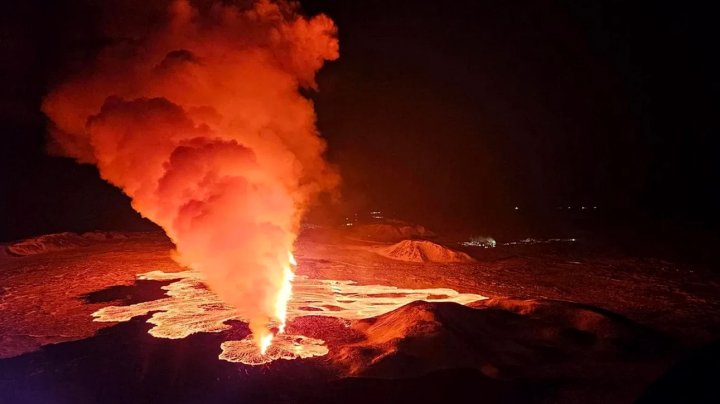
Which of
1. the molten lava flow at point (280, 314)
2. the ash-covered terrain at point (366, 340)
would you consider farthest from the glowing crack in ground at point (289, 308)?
the molten lava flow at point (280, 314)

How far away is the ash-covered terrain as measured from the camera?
927 cm

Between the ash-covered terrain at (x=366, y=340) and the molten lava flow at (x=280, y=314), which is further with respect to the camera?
the molten lava flow at (x=280, y=314)

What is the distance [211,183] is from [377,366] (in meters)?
9.85

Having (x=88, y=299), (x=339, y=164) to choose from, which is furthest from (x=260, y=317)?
(x=339, y=164)

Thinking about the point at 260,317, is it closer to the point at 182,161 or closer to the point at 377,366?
the point at 377,366

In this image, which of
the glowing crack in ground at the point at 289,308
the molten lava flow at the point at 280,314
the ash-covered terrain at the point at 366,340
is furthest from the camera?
the molten lava flow at the point at 280,314

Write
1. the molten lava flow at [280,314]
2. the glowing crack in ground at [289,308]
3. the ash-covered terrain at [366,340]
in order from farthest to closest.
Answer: the molten lava flow at [280,314] → the glowing crack in ground at [289,308] → the ash-covered terrain at [366,340]

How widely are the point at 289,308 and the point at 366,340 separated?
391 cm

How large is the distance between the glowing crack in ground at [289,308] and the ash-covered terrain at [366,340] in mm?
81

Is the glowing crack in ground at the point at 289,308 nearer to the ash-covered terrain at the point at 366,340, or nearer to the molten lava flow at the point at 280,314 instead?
the ash-covered terrain at the point at 366,340

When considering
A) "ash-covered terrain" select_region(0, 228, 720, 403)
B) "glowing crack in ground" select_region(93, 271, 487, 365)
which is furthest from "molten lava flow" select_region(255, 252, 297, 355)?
"ash-covered terrain" select_region(0, 228, 720, 403)

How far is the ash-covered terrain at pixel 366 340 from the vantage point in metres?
9.27

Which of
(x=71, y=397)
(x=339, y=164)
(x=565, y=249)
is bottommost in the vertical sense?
(x=71, y=397)

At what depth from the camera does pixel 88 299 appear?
53.3 feet
